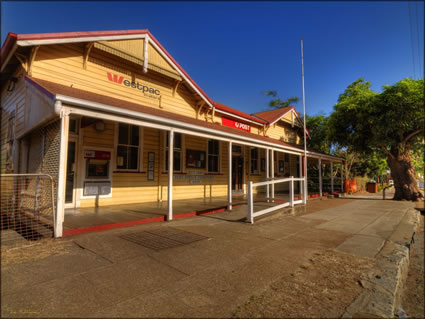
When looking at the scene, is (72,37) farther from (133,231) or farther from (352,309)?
(352,309)

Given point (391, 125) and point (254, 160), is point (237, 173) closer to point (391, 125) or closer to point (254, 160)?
point (254, 160)

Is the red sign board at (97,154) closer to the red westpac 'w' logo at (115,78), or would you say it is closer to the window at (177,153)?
the red westpac 'w' logo at (115,78)

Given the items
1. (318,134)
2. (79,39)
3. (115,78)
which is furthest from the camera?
(318,134)

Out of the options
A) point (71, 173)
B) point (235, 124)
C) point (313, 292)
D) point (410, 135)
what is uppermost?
point (235, 124)

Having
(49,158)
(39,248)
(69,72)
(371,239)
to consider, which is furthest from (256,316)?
(69,72)

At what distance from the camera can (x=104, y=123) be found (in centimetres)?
782

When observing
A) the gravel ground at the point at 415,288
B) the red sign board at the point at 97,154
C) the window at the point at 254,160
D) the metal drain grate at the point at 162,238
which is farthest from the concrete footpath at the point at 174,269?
the window at the point at 254,160

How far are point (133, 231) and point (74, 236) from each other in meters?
1.09

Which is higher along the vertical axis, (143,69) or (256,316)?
(143,69)

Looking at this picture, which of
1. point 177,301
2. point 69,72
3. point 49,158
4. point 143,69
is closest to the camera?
point 177,301

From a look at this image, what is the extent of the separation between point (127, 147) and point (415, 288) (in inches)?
317

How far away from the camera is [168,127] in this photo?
648 cm

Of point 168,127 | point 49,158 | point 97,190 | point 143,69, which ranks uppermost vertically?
point 143,69

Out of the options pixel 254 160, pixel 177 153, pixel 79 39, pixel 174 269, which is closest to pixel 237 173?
pixel 254 160
